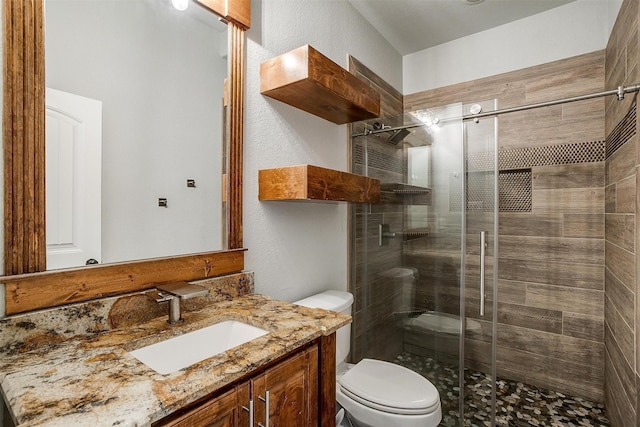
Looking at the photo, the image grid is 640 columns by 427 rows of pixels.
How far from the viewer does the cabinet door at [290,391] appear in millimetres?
835

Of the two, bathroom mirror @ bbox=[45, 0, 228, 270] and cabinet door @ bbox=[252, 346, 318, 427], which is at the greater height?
bathroom mirror @ bbox=[45, 0, 228, 270]

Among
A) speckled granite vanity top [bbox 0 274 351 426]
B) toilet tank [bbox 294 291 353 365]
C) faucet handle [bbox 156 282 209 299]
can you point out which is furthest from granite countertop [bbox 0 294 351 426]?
toilet tank [bbox 294 291 353 365]

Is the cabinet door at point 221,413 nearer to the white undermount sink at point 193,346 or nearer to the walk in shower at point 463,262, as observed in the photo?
the white undermount sink at point 193,346

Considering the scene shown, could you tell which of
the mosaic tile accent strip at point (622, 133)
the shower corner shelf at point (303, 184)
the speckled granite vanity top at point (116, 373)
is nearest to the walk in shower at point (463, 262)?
the mosaic tile accent strip at point (622, 133)

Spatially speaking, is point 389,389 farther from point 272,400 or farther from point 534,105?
point 534,105

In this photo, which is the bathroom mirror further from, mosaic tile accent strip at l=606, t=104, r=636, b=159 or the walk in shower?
mosaic tile accent strip at l=606, t=104, r=636, b=159

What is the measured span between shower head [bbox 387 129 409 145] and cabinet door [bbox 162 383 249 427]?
1.76 meters

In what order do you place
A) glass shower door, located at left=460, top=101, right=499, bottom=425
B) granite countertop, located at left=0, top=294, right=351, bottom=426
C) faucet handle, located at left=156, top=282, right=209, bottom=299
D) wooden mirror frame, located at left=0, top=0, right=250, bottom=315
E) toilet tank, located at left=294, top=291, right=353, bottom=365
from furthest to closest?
1. glass shower door, located at left=460, top=101, right=499, bottom=425
2. toilet tank, located at left=294, top=291, right=353, bottom=365
3. faucet handle, located at left=156, top=282, right=209, bottom=299
4. wooden mirror frame, located at left=0, top=0, right=250, bottom=315
5. granite countertop, located at left=0, top=294, right=351, bottom=426

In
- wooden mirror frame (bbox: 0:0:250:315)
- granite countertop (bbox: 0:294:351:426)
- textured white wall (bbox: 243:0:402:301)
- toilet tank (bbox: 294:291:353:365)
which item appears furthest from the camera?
toilet tank (bbox: 294:291:353:365)

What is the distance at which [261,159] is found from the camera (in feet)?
5.04

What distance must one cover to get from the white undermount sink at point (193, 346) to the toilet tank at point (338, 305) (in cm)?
55

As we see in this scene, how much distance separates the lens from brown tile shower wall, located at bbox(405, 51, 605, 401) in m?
2.15

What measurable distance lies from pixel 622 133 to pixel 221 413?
7.47 feet

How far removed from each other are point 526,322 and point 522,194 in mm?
974
